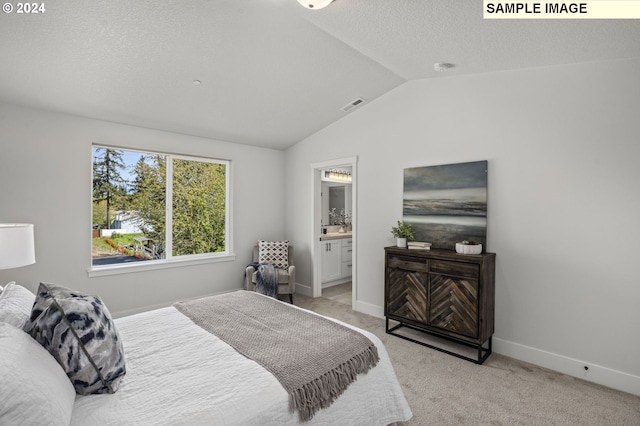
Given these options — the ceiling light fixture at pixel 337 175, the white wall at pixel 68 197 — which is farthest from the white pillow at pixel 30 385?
the ceiling light fixture at pixel 337 175

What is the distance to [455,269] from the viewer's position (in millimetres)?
2992

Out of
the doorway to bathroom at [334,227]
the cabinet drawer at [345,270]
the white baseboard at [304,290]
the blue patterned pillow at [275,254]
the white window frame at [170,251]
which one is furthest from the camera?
the cabinet drawer at [345,270]

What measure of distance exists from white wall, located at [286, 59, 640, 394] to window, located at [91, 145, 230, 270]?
2904 millimetres

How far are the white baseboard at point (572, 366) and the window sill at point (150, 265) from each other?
11.7 ft

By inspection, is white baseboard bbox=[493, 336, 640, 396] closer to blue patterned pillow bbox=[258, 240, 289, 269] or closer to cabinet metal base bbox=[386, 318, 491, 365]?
cabinet metal base bbox=[386, 318, 491, 365]

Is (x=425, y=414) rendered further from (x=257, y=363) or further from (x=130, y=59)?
(x=130, y=59)

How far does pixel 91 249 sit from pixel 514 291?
4.43m

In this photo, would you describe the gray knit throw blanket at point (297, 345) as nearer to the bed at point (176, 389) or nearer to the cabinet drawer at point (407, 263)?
the bed at point (176, 389)

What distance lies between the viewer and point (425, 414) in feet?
7.07

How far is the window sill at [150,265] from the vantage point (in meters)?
3.67

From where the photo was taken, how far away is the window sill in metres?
3.67

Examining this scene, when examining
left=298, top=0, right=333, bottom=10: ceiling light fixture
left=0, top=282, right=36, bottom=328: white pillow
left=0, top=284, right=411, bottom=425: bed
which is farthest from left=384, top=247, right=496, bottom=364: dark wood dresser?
left=0, top=282, right=36, bottom=328: white pillow

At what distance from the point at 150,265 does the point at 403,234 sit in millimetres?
3108

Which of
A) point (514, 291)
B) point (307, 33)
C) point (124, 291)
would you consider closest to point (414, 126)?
point (307, 33)
